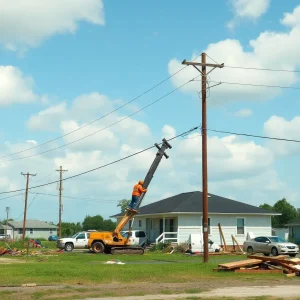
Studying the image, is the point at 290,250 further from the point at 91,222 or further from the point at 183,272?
the point at 91,222

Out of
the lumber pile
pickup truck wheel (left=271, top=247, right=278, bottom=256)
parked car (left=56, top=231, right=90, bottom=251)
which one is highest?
parked car (left=56, top=231, right=90, bottom=251)

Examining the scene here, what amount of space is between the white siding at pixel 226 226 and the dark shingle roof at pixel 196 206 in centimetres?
56

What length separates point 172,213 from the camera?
50000 millimetres

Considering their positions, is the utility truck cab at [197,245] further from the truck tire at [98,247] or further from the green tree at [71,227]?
the green tree at [71,227]

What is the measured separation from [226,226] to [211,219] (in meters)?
1.51

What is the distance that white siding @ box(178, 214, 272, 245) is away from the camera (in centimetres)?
5053

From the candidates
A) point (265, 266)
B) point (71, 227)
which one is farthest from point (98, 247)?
point (71, 227)

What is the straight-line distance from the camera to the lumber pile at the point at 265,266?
83.2ft

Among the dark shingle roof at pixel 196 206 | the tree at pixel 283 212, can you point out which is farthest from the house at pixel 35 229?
the dark shingle roof at pixel 196 206

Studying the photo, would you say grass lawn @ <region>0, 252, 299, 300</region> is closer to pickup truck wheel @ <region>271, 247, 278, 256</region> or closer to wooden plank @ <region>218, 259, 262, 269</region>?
wooden plank @ <region>218, 259, 262, 269</region>

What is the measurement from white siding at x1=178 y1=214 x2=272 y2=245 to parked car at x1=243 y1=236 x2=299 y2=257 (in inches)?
246

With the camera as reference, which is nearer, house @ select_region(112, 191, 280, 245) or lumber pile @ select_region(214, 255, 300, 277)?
lumber pile @ select_region(214, 255, 300, 277)

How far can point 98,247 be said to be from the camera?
140 ft

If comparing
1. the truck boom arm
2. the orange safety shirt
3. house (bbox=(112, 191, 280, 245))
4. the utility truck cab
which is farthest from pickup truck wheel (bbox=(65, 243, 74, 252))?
the orange safety shirt
